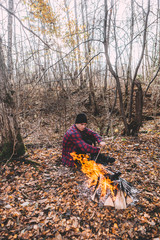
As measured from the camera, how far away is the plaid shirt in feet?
10.7

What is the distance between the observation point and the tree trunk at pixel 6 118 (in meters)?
3.45

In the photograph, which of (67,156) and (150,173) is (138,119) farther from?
(67,156)

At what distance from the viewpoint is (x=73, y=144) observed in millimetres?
3570

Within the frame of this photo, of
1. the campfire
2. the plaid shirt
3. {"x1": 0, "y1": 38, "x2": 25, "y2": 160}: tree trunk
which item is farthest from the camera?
{"x1": 0, "y1": 38, "x2": 25, "y2": 160}: tree trunk

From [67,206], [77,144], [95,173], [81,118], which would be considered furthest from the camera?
[81,118]

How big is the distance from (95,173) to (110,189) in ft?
1.86

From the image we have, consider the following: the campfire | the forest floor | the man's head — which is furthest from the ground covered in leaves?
the man's head

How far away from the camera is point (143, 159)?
4.02 metres

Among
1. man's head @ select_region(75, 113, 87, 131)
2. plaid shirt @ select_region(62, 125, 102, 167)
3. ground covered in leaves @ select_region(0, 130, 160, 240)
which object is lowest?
ground covered in leaves @ select_region(0, 130, 160, 240)

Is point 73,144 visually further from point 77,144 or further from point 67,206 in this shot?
point 67,206

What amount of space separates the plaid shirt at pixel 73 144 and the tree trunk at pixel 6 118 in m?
1.32

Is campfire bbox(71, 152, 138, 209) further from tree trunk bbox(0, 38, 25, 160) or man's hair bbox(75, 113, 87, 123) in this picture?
tree trunk bbox(0, 38, 25, 160)

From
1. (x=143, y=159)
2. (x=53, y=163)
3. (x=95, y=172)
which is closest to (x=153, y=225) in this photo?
(x=95, y=172)

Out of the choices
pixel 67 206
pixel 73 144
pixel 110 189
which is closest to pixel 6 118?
pixel 73 144
